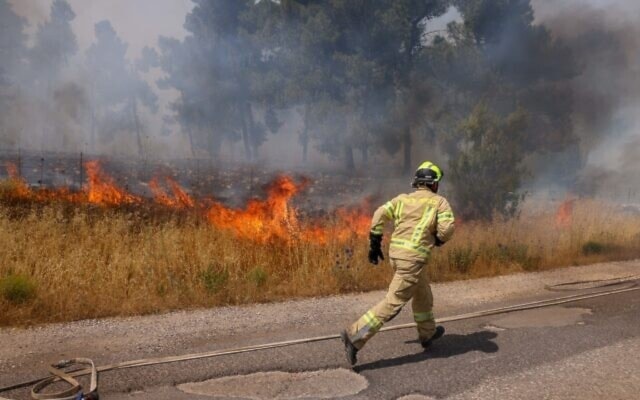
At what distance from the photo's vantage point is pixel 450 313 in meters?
7.13

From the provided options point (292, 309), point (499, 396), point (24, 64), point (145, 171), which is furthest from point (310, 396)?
point (24, 64)

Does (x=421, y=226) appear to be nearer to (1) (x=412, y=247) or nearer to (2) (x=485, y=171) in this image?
(1) (x=412, y=247)

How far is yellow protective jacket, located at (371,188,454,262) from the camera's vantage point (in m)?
5.10

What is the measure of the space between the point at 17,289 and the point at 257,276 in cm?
295

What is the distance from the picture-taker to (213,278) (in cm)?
782

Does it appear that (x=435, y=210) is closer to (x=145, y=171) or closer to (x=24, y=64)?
(x=145, y=171)

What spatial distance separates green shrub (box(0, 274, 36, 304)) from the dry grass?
0.03 ft

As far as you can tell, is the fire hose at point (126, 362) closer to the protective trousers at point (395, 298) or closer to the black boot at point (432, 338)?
the black boot at point (432, 338)

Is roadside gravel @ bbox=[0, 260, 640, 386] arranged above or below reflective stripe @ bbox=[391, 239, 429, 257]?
below

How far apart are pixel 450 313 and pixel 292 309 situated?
193 cm

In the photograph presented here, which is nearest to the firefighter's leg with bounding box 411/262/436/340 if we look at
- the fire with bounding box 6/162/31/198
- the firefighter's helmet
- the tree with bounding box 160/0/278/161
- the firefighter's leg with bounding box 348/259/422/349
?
the firefighter's leg with bounding box 348/259/422/349

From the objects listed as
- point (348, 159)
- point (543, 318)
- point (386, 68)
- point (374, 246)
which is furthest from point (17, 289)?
point (348, 159)

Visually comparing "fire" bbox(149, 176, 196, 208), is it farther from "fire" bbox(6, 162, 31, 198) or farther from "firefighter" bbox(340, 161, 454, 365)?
"firefighter" bbox(340, 161, 454, 365)

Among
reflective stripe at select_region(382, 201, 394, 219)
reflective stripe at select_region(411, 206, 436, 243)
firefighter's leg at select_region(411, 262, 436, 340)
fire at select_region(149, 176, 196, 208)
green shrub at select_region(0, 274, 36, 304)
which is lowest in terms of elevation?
firefighter's leg at select_region(411, 262, 436, 340)
